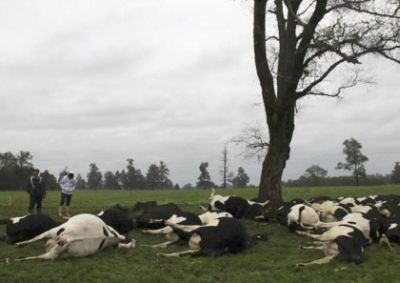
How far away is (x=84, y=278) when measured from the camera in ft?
32.5

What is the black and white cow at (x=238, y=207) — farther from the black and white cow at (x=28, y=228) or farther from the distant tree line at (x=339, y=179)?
the distant tree line at (x=339, y=179)

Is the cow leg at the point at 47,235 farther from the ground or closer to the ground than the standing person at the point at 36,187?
closer to the ground

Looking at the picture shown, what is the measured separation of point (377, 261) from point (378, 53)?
12217mm

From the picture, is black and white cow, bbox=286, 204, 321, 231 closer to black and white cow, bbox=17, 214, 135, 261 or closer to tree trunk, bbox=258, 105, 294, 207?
tree trunk, bbox=258, 105, 294, 207

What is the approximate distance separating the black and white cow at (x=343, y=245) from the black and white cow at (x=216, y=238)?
1.91m

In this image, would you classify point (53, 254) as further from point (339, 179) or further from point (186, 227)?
point (339, 179)

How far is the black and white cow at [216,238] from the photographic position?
12.3m

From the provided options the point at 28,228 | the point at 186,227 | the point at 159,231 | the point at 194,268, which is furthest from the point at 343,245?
the point at 28,228

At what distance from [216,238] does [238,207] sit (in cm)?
742

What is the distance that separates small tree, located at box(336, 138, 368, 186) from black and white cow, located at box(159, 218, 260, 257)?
121 metres

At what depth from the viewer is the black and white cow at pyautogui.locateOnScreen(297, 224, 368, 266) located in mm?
11661

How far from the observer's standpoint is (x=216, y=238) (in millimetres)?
12500

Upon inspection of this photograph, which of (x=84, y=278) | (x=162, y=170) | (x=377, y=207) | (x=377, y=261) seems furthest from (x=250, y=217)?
(x=162, y=170)

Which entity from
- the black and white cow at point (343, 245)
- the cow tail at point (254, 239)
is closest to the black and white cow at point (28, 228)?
the cow tail at point (254, 239)
